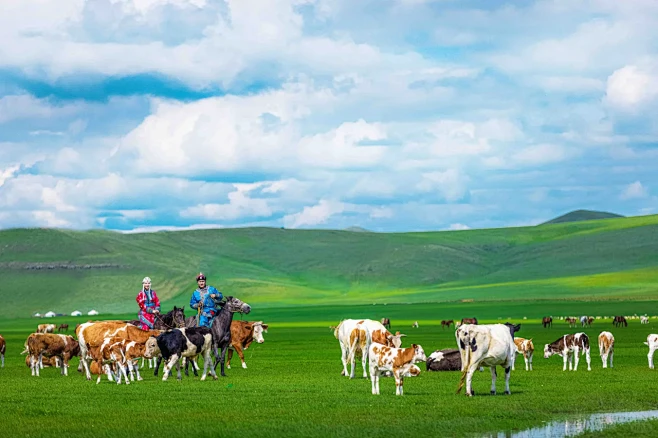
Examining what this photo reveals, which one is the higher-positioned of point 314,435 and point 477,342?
point 477,342

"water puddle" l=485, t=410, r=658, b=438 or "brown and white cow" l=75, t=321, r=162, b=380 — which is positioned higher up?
"brown and white cow" l=75, t=321, r=162, b=380

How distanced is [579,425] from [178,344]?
12128 millimetres

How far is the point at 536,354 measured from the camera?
154 ft

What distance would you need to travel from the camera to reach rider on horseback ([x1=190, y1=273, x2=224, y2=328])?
32.7 m

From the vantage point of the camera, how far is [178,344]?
2877cm

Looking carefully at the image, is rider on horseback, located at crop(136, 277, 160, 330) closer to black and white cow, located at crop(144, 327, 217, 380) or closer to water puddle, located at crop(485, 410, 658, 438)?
black and white cow, located at crop(144, 327, 217, 380)

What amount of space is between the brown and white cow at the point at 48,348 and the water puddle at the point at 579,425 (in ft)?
59.2

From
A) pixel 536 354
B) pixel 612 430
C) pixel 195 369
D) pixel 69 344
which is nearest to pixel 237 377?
pixel 195 369

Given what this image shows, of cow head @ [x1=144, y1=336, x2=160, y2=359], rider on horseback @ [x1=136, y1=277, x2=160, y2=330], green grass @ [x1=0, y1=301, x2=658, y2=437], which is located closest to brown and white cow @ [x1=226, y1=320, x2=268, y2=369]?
green grass @ [x1=0, y1=301, x2=658, y2=437]

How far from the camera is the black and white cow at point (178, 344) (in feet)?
93.7

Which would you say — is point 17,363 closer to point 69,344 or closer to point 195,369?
point 69,344

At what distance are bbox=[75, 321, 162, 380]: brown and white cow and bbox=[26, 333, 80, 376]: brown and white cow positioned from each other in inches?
131

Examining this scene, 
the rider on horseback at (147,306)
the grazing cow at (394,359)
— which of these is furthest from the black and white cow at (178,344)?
the grazing cow at (394,359)

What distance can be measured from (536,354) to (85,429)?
30379 millimetres
